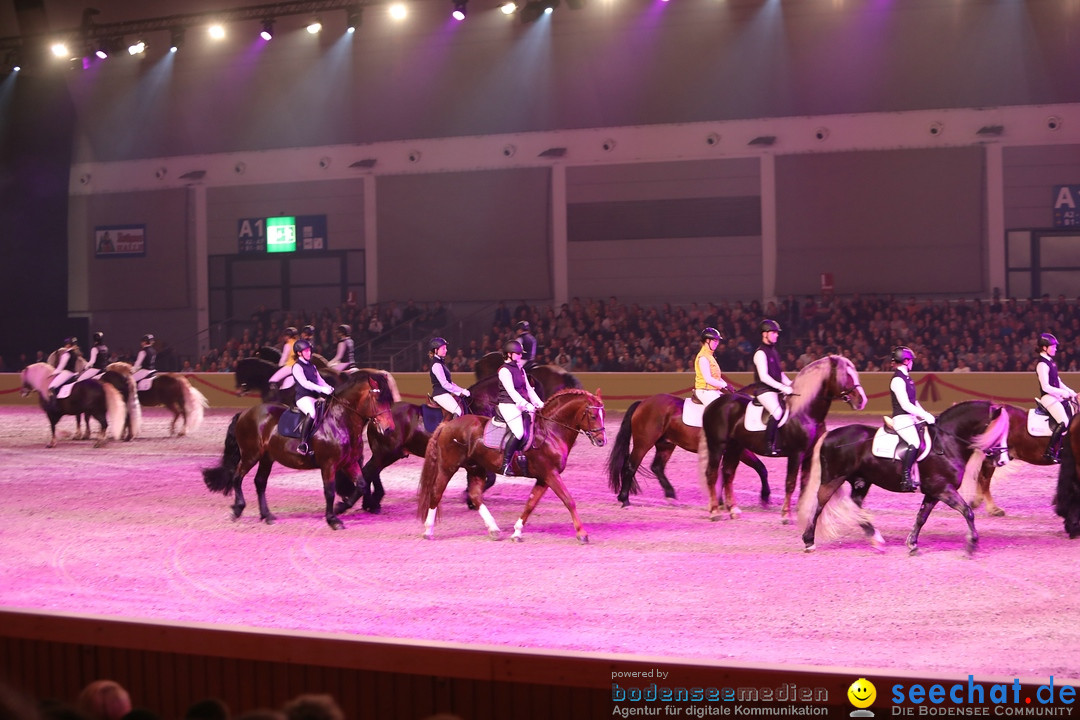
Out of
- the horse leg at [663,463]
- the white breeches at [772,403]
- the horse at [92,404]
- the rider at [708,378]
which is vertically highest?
the rider at [708,378]

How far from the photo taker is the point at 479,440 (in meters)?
10.9

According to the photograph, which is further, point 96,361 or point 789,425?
point 96,361


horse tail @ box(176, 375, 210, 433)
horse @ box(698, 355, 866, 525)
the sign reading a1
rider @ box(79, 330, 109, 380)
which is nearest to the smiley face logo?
horse @ box(698, 355, 866, 525)

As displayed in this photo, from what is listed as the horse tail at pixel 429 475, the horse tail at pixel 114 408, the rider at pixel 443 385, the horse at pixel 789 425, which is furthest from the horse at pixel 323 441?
the horse tail at pixel 114 408

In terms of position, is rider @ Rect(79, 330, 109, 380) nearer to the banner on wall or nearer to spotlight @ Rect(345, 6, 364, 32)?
spotlight @ Rect(345, 6, 364, 32)

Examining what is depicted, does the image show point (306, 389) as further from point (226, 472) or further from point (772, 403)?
point (772, 403)

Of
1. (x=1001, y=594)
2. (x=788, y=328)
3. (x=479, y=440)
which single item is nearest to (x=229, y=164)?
(x=788, y=328)

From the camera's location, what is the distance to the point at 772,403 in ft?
39.1

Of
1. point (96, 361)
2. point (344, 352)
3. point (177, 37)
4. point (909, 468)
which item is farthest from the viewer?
point (177, 37)

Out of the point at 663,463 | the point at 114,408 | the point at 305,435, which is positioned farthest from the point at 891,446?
the point at 114,408

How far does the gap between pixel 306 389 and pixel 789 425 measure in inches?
218

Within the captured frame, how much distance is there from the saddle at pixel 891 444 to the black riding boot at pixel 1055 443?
226 cm

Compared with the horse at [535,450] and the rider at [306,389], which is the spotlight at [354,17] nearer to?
the rider at [306,389]

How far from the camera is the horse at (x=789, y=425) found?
11.4 meters
